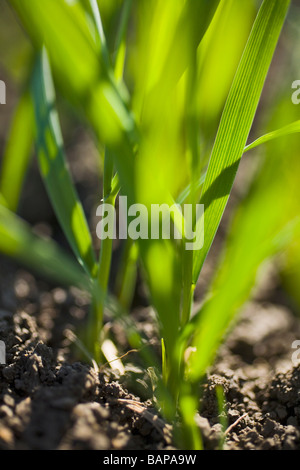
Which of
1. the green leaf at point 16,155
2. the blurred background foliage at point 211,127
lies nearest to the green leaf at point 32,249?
the blurred background foliage at point 211,127

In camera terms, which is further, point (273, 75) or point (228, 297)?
point (273, 75)

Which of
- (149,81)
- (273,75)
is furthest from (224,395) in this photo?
(273,75)

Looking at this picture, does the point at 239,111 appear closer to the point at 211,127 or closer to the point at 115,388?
the point at 211,127

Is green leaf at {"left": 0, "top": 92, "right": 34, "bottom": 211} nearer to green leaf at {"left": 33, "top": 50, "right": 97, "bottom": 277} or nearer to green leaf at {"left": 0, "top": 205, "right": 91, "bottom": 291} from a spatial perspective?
green leaf at {"left": 33, "top": 50, "right": 97, "bottom": 277}

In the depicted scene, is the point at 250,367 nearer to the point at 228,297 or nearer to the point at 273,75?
the point at 228,297

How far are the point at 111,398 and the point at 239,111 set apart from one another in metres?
0.41

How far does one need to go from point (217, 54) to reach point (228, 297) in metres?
0.51

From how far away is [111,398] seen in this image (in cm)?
60

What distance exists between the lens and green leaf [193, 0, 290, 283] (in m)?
A: 0.52

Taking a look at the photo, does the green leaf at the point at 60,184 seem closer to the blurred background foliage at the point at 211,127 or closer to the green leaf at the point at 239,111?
the blurred background foliage at the point at 211,127

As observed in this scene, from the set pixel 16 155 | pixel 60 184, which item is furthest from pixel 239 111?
pixel 16 155

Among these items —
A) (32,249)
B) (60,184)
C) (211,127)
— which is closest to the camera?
(32,249)

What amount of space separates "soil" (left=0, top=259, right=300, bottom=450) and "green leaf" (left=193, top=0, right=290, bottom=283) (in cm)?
21
